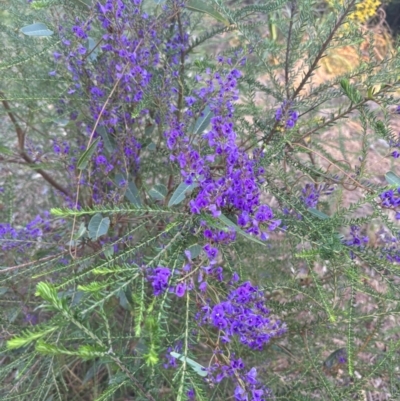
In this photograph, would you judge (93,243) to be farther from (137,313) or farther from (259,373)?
(259,373)

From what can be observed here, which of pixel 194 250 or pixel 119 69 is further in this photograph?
pixel 119 69

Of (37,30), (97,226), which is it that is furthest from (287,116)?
(37,30)

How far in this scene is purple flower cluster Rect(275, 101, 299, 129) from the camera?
1.06 meters

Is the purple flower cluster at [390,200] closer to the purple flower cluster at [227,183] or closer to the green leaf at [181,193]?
the purple flower cluster at [227,183]

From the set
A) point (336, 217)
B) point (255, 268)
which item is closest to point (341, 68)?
point (255, 268)

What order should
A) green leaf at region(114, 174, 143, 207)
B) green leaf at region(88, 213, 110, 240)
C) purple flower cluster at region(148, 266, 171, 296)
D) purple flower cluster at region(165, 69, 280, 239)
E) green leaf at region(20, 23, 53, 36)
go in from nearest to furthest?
purple flower cluster at region(148, 266, 171, 296), purple flower cluster at region(165, 69, 280, 239), green leaf at region(88, 213, 110, 240), green leaf at region(20, 23, 53, 36), green leaf at region(114, 174, 143, 207)

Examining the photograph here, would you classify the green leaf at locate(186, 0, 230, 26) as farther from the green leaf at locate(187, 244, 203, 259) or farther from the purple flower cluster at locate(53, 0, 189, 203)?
the green leaf at locate(187, 244, 203, 259)

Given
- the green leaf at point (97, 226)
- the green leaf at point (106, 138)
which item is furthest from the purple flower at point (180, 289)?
the green leaf at point (106, 138)

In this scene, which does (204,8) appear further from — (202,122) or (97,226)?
(97,226)

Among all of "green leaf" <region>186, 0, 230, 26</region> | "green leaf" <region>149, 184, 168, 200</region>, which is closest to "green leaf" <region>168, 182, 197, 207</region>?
"green leaf" <region>149, 184, 168, 200</region>

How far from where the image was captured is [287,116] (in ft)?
3.49

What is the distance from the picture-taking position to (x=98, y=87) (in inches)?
49.9

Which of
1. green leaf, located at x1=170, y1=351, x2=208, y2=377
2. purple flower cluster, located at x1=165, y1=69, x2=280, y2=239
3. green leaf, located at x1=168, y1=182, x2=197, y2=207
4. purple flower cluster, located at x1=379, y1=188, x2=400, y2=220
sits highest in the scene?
purple flower cluster, located at x1=379, y1=188, x2=400, y2=220

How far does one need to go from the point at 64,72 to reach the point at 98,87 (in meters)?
0.11
